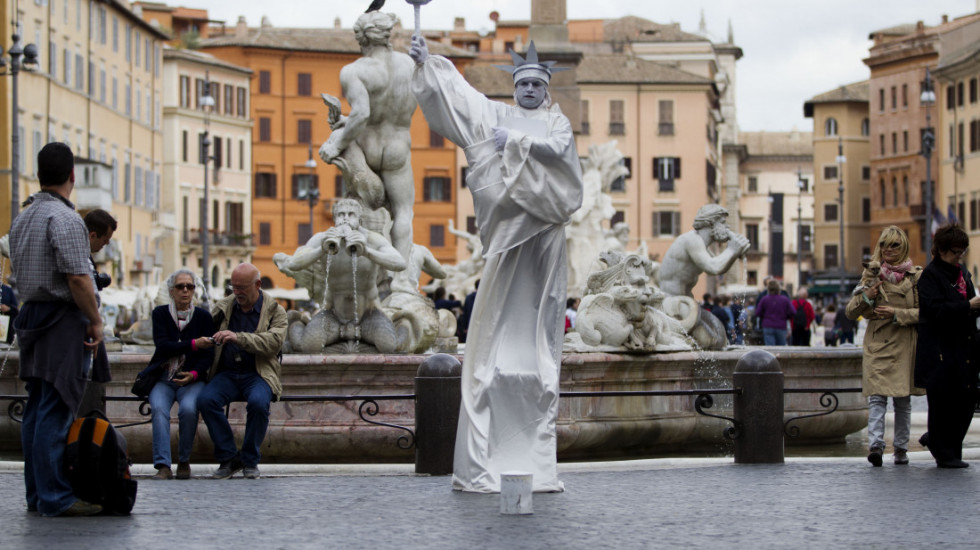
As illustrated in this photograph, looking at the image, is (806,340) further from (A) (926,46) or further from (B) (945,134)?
(A) (926,46)

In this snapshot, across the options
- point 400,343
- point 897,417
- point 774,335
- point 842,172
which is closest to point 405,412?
point 400,343

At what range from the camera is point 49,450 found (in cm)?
831

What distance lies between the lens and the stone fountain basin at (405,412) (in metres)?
12.6

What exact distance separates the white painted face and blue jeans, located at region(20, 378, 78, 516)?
8.96 feet

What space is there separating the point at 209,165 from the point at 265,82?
6.25 metres

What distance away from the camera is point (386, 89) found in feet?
53.1

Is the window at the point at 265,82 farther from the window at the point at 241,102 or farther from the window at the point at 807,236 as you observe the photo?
the window at the point at 807,236

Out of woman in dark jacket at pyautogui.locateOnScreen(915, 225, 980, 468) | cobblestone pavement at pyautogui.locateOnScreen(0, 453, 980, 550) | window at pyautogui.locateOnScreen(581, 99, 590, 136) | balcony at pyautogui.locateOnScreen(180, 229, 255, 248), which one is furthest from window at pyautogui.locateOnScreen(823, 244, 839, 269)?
cobblestone pavement at pyautogui.locateOnScreen(0, 453, 980, 550)

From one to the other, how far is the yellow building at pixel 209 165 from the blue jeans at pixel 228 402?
73000 millimetres

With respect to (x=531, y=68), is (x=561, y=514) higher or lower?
lower

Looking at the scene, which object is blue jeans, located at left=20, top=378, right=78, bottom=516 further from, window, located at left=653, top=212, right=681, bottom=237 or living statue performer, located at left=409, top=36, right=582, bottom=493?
window, located at left=653, top=212, right=681, bottom=237

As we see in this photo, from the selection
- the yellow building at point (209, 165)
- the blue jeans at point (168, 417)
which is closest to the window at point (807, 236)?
the yellow building at point (209, 165)

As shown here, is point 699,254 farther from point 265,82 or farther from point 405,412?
point 265,82

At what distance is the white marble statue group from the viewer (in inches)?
366
